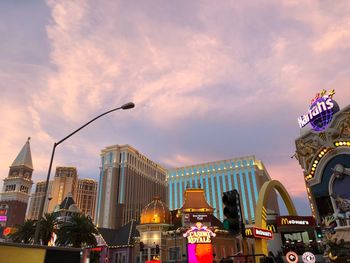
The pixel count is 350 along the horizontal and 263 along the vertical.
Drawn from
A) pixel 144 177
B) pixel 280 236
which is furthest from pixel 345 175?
pixel 144 177

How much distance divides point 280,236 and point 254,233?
31942 millimetres

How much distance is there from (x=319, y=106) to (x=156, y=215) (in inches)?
1314

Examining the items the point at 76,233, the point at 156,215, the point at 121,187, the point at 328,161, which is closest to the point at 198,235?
the point at 156,215

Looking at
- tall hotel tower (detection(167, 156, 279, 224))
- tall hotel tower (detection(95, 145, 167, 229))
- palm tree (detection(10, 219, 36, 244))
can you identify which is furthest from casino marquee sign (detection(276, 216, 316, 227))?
tall hotel tower (detection(167, 156, 279, 224))

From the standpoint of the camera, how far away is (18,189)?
133 meters

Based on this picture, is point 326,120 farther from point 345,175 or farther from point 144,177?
point 144,177

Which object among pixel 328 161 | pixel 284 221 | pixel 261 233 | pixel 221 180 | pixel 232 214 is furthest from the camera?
pixel 221 180

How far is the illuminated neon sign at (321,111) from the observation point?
4244 cm

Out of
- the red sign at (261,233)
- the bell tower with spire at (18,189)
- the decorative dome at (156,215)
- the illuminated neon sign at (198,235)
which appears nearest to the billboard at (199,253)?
the illuminated neon sign at (198,235)

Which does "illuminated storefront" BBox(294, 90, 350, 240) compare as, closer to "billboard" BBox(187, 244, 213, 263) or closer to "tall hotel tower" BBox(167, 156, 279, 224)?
"billboard" BBox(187, 244, 213, 263)

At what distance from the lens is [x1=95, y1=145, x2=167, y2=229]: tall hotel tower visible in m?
150

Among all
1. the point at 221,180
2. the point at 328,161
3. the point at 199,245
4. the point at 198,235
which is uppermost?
the point at 221,180

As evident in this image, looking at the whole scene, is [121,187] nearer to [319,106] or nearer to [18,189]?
[18,189]

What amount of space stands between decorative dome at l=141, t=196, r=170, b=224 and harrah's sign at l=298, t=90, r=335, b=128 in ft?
96.1
